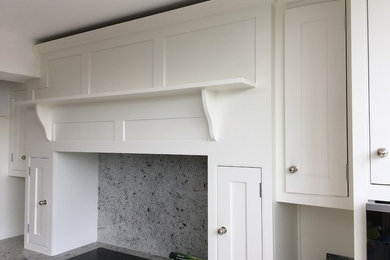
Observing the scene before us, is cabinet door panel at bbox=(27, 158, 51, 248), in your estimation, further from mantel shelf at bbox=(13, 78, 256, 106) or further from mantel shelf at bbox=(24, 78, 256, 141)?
mantel shelf at bbox=(24, 78, 256, 141)

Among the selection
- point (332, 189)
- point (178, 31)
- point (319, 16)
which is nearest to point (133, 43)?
point (178, 31)

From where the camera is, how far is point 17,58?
7.66 feet

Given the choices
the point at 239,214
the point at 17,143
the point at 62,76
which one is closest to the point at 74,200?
the point at 17,143

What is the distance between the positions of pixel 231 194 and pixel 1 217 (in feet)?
7.09

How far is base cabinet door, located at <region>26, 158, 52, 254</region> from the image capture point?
235 centimetres

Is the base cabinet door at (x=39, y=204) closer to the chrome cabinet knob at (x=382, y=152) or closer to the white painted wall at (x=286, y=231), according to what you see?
the white painted wall at (x=286, y=231)

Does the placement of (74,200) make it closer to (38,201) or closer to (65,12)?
(38,201)

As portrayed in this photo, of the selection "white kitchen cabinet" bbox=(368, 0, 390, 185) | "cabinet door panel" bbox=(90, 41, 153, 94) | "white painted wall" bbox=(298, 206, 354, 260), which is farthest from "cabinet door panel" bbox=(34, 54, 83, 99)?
"white kitchen cabinet" bbox=(368, 0, 390, 185)

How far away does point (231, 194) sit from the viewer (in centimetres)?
161

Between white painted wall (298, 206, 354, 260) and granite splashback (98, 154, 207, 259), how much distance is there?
598 mm

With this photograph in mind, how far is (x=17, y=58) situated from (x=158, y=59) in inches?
44.5

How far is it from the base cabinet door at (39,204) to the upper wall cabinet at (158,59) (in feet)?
1.76

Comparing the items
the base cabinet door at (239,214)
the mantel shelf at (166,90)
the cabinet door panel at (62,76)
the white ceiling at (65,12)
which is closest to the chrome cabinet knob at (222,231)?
the base cabinet door at (239,214)

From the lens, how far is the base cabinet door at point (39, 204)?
2.35 m
